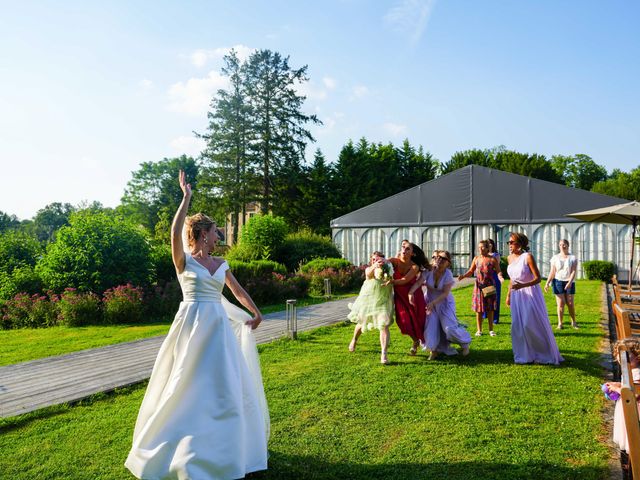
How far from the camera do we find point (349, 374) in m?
7.42

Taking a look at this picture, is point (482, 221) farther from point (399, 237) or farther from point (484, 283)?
point (484, 283)

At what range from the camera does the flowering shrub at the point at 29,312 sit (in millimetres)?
13789

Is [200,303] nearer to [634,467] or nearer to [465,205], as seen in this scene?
[634,467]

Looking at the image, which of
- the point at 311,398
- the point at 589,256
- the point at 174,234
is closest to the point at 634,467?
the point at 174,234

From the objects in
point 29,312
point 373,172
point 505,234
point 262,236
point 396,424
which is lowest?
point 396,424

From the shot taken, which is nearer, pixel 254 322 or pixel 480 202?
pixel 254 322

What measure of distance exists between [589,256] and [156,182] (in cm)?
5705

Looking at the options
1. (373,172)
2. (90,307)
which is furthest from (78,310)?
(373,172)

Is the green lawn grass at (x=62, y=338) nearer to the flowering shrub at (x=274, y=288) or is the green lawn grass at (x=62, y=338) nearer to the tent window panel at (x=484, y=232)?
the flowering shrub at (x=274, y=288)

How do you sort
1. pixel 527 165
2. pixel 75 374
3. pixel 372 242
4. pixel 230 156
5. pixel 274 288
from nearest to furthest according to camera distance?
1. pixel 75 374
2. pixel 274 288
3. pixel 372 242
4. pixel 230 156
5. pixel 527 165

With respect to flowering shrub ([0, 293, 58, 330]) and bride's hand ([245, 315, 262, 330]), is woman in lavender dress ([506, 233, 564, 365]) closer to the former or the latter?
bride's hand ([245, 315, 262, 330])

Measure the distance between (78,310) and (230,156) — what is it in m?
31.1

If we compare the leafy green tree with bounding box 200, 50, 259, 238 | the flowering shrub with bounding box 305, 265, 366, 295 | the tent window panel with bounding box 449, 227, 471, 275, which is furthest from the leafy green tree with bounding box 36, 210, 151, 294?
the leafy green tree with bounding box 200, 50, 259, 238

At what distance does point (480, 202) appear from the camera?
92.0ft
